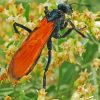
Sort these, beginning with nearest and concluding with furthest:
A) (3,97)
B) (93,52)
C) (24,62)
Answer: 1. (24,62)
2. (3,97)
3. (93,52)

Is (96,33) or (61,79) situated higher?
(96,33)

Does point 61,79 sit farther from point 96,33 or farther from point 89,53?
point 96,33

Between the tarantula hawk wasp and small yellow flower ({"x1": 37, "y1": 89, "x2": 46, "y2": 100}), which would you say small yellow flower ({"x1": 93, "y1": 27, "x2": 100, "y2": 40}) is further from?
small yellow flower ({"x1": 37, "y1": 89, "x2": 46, "y2": 100})

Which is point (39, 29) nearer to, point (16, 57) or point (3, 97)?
point (16, 57)

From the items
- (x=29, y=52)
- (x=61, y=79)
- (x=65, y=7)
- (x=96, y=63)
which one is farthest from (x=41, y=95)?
(x=65, y=7)

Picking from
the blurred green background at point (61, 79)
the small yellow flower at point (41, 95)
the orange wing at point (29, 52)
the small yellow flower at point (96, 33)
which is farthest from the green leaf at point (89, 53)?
the small yellow flower at point (41, 95)

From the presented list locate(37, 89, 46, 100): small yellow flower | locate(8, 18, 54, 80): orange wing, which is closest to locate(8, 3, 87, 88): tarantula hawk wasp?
locate(8, 18, 54, 80): orange wing

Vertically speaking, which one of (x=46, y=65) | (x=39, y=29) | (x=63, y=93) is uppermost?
(x=39, y=29)

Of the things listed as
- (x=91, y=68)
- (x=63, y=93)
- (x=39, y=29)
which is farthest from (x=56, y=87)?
(x=39, y=29)

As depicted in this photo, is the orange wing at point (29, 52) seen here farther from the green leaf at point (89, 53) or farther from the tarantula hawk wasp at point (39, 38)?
the green leaf at point (89, 53)
